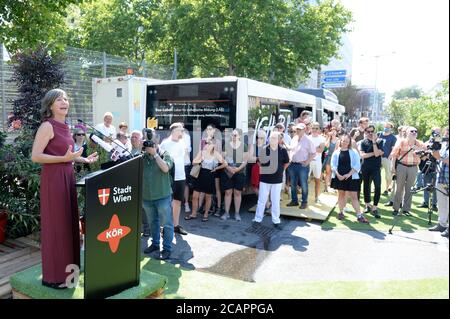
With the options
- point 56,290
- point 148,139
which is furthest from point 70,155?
point 148,139

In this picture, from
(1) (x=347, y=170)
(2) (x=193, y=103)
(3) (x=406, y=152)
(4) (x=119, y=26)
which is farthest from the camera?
(4) (x=119, y=26)

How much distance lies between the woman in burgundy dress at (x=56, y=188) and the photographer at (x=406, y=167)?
6126 millimetres

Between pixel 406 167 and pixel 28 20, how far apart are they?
7.74 m

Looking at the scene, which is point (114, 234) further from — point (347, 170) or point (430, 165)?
point (347, 170)

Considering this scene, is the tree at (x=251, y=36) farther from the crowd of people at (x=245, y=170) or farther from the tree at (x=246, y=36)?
the crowd of people at (x=245, y=170)

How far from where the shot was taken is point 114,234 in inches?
134

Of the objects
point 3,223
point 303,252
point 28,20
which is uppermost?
point 28,20

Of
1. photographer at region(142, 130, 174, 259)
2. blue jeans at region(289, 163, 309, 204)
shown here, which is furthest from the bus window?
photographer at region(142, 130, 174, 259)

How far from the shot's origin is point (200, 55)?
1889 centimetres

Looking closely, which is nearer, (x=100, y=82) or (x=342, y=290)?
(x=342, y=290)

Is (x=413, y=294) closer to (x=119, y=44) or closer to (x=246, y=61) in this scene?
(x=246, y=61)
